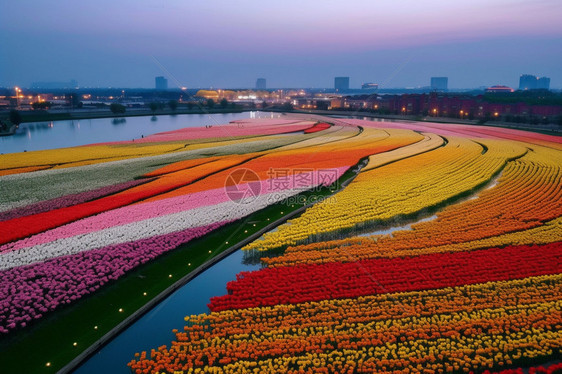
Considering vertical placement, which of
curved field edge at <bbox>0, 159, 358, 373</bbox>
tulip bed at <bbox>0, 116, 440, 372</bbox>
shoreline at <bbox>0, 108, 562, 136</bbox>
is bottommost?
curved field edge at <bbox>0, 159, 358, 373</bbox>

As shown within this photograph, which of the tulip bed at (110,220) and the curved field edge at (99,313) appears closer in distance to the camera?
the curved field edge at (99,313)

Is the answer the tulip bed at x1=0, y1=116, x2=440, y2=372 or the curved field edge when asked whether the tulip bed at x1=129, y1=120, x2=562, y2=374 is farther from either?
the tulip bed at x1=0, y1=116, x2=440, y2=372

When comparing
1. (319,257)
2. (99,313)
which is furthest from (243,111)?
(99,313)

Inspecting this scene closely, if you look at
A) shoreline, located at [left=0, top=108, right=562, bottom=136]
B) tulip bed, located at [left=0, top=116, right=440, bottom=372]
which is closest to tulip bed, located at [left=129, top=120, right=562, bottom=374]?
tulip bed, located at [left=0, top=116, right=440, bottom=372]

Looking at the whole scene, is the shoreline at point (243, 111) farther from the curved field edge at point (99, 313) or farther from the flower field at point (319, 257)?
the curved field edge at point (99, 313)

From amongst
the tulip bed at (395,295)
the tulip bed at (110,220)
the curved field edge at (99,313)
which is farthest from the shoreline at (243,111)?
the curved field edge at (99,313)

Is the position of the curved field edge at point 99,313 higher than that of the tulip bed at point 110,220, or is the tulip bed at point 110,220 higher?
the tulip bed at point 110,220

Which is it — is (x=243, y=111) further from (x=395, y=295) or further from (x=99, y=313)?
(x=395, y=295)
